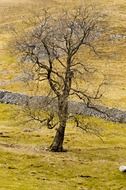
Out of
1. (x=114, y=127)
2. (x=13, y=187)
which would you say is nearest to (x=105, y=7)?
(x=114, y=127)

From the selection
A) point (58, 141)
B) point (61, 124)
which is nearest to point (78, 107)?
point (58, 141)

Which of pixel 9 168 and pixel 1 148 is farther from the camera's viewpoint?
pixel 1 148

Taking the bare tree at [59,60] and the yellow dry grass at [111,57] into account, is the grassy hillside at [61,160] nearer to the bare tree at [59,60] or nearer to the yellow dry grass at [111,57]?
the bare tree at [59,60]

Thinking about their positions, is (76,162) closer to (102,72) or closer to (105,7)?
(102,72)

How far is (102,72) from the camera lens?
142 metres

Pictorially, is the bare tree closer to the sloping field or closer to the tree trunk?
the tree trunk

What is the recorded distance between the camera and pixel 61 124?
77812 millimetres

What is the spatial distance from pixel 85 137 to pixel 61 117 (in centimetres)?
1797

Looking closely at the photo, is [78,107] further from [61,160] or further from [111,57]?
[111,57]

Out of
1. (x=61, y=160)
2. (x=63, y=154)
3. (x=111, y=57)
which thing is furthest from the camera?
(x=111, y=57)

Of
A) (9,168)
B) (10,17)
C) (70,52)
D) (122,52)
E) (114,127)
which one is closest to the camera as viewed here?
(9,168)

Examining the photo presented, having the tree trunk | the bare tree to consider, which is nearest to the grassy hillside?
the tree trunk

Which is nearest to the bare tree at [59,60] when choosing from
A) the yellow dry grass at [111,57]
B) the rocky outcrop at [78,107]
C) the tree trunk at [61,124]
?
the tree trunk at [61,124]

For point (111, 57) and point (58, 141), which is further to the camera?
point (111, 57)
